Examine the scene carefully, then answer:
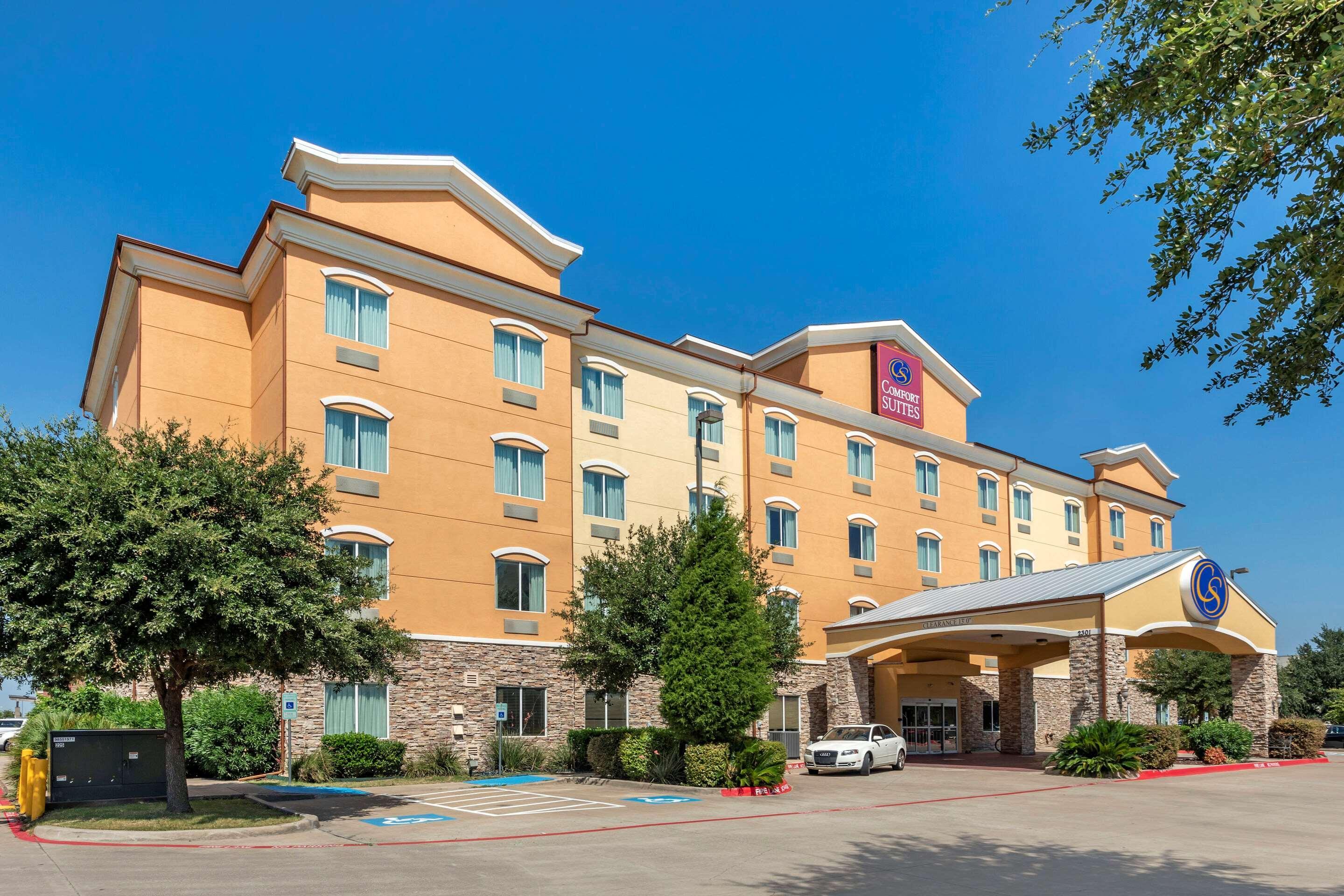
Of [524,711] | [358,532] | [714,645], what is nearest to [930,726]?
[524,711]

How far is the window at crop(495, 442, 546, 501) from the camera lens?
32312 millimetres

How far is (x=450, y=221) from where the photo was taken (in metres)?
32.8

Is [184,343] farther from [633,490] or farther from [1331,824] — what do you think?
Answer: [1331,824]

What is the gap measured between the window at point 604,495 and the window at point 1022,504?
77.6 ft

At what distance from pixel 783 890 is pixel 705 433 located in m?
26.7

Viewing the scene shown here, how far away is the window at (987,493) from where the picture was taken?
1946 inches

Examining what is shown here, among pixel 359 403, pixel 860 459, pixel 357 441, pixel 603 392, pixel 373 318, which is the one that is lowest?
pixel 357 441

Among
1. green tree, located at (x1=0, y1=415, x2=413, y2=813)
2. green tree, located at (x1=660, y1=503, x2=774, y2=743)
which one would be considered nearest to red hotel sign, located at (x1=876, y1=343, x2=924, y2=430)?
green tree, located at (x1=660, y1=503, x2=774, y2=743)

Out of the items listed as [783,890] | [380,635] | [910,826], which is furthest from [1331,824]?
[380,635]

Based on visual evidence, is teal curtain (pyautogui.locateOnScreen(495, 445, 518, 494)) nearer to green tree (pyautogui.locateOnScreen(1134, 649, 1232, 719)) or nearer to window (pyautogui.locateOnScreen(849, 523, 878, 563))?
window (pyautogui.locateOnScreen(849, 523, 878, 563))

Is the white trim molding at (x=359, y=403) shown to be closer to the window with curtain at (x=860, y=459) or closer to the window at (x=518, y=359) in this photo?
the window at (x=518, y=359)

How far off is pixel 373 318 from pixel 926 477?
2603 cm

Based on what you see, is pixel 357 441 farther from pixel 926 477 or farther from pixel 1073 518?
pixel 1073 518

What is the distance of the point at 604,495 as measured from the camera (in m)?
35.2
